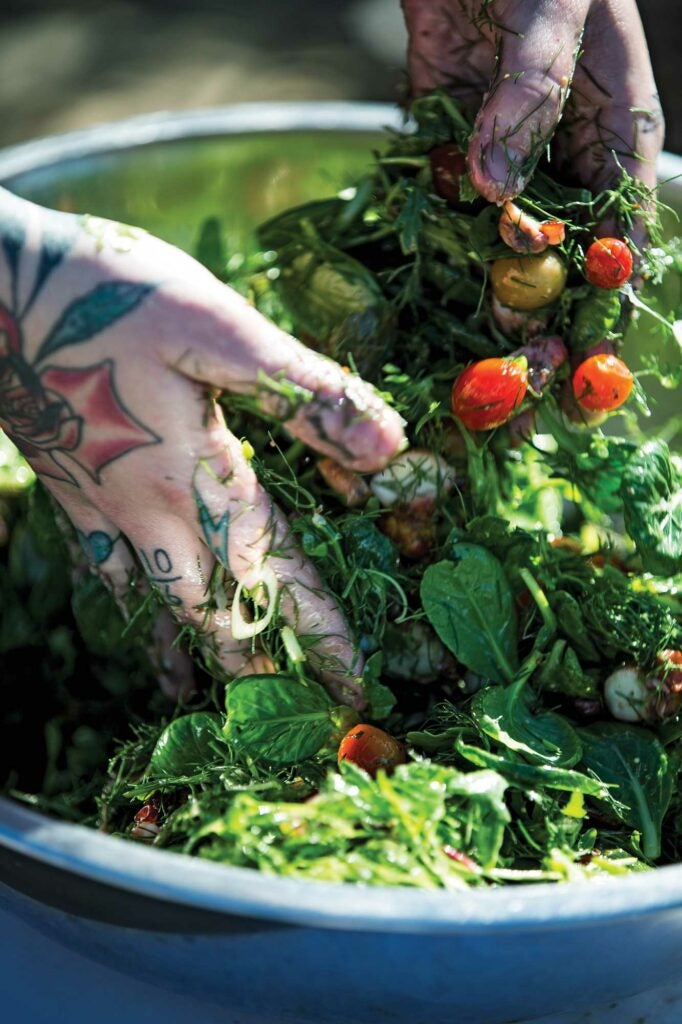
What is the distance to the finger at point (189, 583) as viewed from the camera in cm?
100

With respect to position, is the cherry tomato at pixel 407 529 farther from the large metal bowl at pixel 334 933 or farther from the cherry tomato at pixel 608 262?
the large metal bowl at pixel 334 933

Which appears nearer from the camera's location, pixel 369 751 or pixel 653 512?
pixel 369 751

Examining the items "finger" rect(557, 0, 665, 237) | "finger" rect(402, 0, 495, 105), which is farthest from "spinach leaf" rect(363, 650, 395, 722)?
"finger" rect(402, 0, 495, 105)

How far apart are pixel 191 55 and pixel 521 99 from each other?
2642mm

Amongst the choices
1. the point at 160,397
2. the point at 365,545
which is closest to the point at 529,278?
the point at 365,545

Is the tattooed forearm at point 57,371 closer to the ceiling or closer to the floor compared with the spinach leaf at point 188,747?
closer to the ceiling

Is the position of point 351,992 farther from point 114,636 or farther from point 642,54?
point 642,54

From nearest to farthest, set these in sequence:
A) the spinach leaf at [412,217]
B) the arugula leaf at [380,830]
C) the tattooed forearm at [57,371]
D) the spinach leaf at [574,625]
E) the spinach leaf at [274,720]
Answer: the arugula leaf at [380,830], the tattooed forearm at [57,371], the spinach leaf at [274,720], the spinach leaf at [574,625], the spinach leaf at [412,217]

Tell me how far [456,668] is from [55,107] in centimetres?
255

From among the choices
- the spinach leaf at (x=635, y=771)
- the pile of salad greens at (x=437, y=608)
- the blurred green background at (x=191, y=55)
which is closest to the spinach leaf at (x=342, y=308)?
the pile of salad greens at (x=437, y=608)

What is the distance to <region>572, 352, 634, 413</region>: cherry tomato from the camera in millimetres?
1104

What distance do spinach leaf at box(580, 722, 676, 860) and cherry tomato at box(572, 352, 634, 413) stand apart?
1.08 feet

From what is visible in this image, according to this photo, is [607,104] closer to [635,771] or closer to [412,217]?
[412,217]

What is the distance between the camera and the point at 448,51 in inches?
53.1
